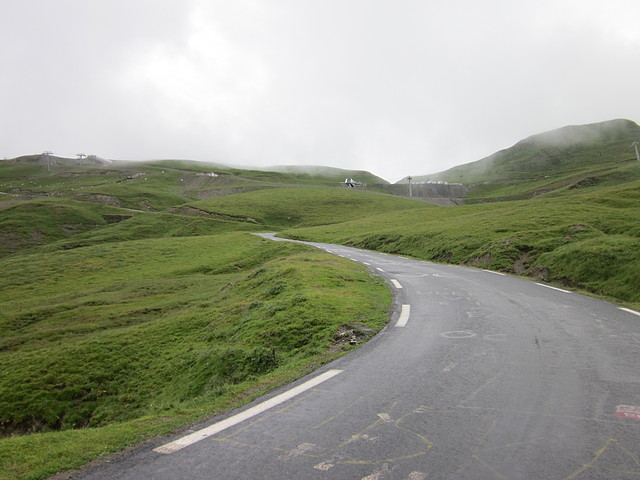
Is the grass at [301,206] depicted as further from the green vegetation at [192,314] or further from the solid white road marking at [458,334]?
the solid white road marking at [458,334]

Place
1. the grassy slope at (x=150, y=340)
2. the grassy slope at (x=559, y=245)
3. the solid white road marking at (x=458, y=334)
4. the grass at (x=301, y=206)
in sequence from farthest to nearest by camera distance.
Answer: the grass at (x=301, y=206) → the grassy slope at (x=559, y=245) → the solid white road marking at (x=458, y=334) → the grassy slope at (x=150, y=340)

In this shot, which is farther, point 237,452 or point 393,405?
point 393,405

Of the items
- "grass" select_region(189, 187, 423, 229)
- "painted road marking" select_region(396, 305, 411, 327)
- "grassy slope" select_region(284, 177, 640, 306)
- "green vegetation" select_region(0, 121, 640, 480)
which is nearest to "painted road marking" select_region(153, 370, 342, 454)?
"green vegetation" select_region(0, 121, 640, 480)

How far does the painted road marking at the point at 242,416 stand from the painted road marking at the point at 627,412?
4007 millimetres

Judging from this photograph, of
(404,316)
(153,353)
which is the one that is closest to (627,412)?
(404,316)

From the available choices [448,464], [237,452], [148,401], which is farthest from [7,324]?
[448,464]

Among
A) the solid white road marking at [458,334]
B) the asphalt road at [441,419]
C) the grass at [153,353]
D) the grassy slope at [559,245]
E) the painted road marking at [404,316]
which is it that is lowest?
the grass at [153,353]

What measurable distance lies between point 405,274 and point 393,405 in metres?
16.7

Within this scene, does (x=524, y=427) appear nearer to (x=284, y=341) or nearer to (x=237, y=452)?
(x=237, y=452)

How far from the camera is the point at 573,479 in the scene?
3547 millimetres

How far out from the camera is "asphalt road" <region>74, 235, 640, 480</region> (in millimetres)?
3844

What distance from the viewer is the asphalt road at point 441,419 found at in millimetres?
3844

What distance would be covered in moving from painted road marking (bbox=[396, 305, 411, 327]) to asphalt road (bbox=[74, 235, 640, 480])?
123 cm

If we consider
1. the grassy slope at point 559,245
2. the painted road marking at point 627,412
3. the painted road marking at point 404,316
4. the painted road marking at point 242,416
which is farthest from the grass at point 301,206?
the painted road marking at point 627,412
